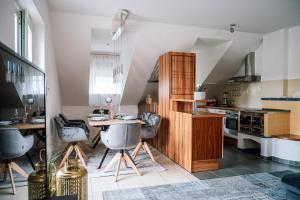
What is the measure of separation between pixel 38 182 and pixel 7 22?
4.11ft

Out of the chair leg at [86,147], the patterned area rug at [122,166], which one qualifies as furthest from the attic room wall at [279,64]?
the chair leg at [86,147]

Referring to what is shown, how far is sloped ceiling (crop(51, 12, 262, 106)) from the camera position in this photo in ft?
13.0

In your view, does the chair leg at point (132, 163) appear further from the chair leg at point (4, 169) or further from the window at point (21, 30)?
the chair leg at point (4, 169)

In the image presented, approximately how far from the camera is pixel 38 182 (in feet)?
4.64

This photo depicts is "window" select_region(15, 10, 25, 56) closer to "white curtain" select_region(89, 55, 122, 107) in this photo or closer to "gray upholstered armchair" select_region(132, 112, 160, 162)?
"gray upholstered armchair" select_region(132, 112, 160, 162)

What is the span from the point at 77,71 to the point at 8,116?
4.05 m

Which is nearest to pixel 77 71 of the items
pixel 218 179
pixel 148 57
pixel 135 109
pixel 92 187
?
pixel 148 57

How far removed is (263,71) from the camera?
517 cm

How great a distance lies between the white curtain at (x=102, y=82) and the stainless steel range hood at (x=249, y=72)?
320 centimetres

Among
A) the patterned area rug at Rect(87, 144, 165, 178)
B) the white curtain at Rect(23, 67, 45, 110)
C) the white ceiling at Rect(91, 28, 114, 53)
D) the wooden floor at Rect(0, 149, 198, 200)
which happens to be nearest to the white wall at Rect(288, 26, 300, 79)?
the wooden floor at Rect(0, 149, 198, 200)

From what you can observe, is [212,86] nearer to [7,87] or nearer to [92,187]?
[92,187]

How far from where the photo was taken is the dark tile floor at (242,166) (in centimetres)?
354

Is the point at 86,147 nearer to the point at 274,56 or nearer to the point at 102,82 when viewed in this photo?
the point at 102,82

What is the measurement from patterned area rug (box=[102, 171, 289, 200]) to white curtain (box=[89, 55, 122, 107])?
349cm
